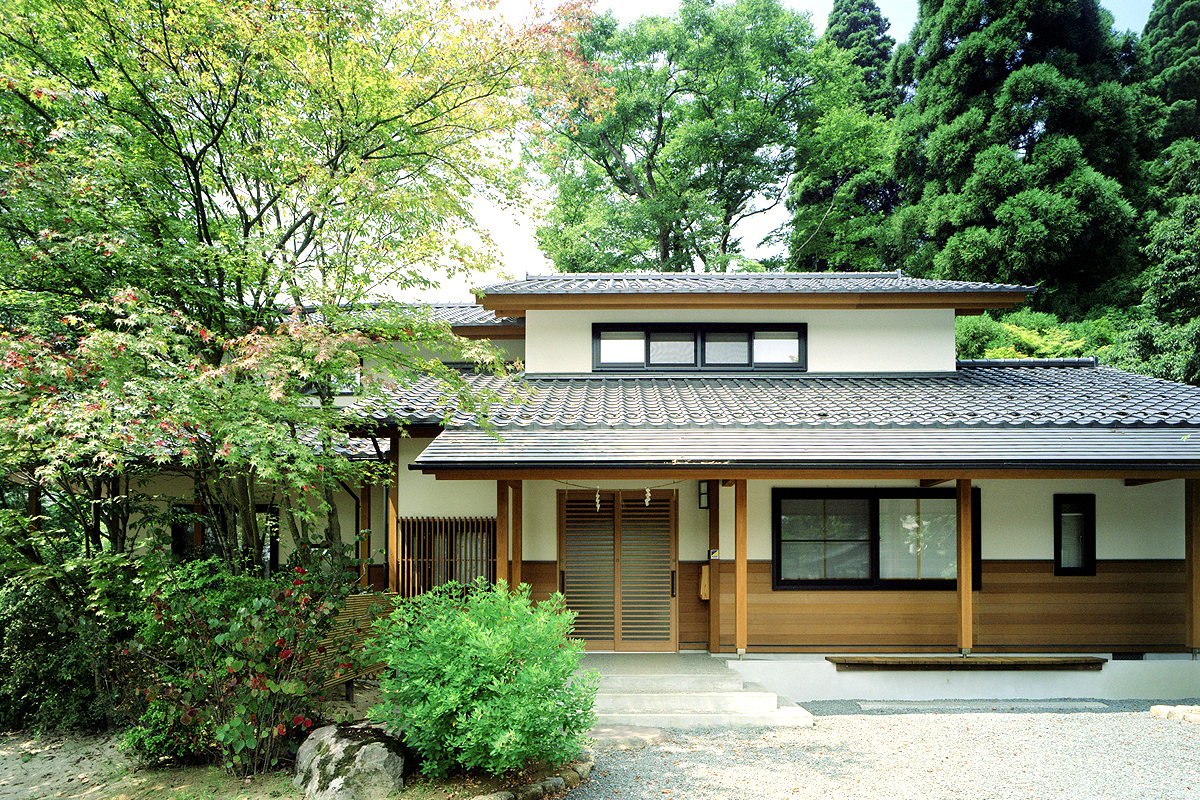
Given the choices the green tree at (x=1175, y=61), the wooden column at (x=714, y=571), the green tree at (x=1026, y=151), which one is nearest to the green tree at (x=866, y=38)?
the green tree at (x=1026, y=151)

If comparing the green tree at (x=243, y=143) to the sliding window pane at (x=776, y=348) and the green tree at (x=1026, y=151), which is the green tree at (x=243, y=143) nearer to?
the sliding window pane at (x=776, y=348)

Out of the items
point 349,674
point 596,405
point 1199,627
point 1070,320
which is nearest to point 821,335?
point 596,405

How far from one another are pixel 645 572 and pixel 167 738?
5498 mm

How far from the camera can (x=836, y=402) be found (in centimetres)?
926

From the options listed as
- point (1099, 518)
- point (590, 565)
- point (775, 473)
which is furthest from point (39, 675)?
point (1099, 518)

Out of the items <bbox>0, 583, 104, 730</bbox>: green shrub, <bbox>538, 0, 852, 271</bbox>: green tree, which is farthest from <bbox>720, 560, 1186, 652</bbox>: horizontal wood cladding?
<bbox>538, 0, 852, 271</bbox>: green tree

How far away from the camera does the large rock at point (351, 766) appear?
4.89 m

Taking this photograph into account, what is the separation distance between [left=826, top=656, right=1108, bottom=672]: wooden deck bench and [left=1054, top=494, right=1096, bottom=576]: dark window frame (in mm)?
1169

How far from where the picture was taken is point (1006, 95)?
2148 cm

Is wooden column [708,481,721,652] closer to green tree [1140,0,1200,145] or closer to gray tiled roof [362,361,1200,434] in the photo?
gray tiled roof [362,361,1200,434]

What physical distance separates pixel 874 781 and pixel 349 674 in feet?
15.4

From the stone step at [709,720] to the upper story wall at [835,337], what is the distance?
574 centimetres

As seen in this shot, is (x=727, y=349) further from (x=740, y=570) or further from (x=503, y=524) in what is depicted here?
(x=503, y=524)

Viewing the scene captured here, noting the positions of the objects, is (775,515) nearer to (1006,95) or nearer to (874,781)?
(874,781)
